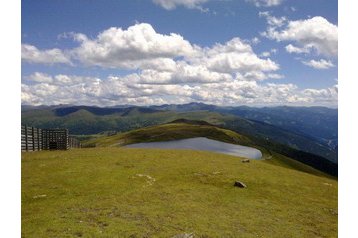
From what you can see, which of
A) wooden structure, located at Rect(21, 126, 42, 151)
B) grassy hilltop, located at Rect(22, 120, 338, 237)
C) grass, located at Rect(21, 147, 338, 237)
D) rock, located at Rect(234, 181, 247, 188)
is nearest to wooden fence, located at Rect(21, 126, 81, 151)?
wooden structure, located at Rect(21, 126, 42, 151)

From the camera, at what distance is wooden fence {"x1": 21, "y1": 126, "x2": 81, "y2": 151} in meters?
59.6

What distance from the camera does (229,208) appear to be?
3606 cm

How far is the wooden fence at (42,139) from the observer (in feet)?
196

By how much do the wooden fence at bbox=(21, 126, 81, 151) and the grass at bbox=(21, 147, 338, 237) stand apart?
186 inches

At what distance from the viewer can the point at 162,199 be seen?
119 ft

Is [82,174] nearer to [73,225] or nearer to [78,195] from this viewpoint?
[78,195]

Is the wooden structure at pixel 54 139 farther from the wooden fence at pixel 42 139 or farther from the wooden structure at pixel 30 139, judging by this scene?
the wooden structure at pixel 30 139

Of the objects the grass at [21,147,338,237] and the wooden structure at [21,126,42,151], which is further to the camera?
the wooden structure at [21,126,42,151]

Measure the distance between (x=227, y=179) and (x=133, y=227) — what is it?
23505 mm

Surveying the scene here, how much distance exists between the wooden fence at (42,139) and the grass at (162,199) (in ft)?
15.5

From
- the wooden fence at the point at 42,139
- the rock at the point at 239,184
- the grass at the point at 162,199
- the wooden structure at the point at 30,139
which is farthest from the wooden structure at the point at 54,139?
the rock at the point at 239,184

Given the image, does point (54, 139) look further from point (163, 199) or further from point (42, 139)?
point (163, 199)

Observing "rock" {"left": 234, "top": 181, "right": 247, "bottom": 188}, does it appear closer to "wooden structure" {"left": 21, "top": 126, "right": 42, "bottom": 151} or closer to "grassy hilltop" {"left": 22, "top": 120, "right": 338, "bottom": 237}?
"grassy hilltop" {"left": 22, "top": 120, "right": 338, "bottom": 237}

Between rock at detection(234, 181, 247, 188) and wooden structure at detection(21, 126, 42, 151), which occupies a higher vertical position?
wooden structure at detection(21, 126, 42, 151)
